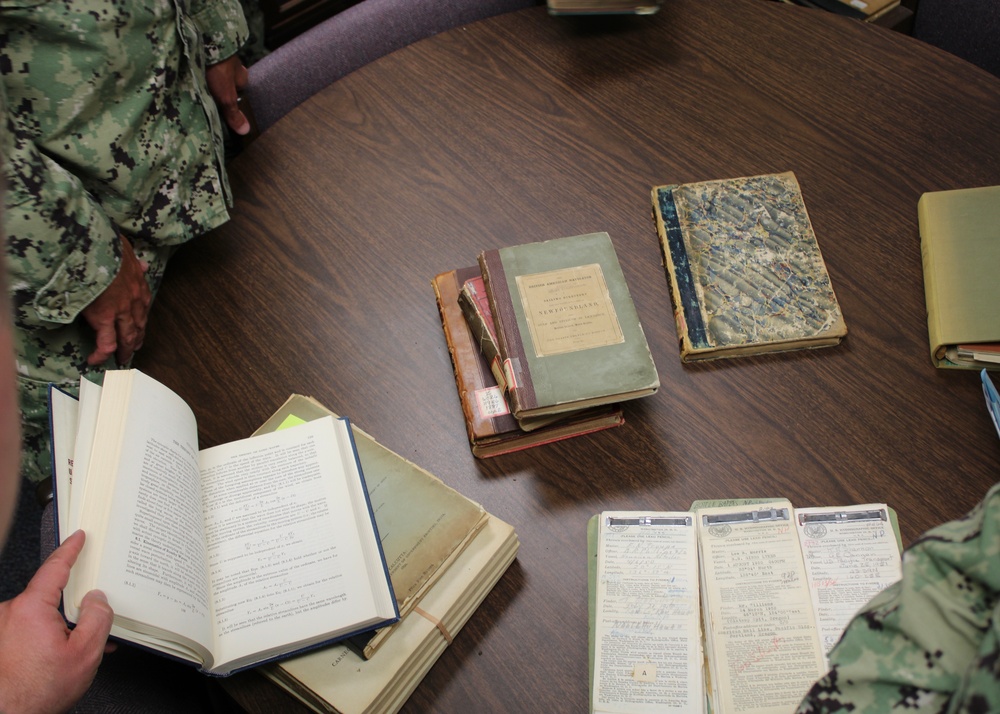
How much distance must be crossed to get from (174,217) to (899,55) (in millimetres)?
1201

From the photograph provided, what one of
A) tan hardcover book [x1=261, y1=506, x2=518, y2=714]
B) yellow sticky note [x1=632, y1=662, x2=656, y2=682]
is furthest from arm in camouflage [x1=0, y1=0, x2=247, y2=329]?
yellow sticky note [x1=632, y1=662, x2=656, y2=682]

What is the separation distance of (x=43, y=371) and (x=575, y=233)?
0.78 meters

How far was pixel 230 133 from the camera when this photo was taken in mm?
1598

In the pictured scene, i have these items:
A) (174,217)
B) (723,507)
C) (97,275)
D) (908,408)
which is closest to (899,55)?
(908,408)

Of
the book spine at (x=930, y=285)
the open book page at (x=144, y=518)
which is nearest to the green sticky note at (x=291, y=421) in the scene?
the open book page at (x=144, y=518)

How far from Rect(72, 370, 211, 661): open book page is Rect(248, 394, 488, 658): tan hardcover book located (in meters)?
0.13

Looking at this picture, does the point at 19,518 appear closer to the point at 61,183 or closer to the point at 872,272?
the point at 61,183

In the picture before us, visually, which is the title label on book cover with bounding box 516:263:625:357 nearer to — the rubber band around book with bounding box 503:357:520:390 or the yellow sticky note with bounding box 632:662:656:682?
the rubber band around book with bounding box 503:357:520:390

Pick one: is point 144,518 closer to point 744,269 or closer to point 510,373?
point 510,373

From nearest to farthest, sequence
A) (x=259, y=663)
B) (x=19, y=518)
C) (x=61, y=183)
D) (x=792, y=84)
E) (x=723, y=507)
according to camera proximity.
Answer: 1. (x=259, y=663)
2. (x=723, y=507)
3. (x=61, y=183)
4. (x=792, y=84)
5. (x=19, y=518)

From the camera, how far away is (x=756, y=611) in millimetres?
829

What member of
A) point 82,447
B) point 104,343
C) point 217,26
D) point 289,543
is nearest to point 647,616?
point 289,543

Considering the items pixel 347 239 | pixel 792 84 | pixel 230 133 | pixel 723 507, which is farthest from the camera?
pixel 230 133

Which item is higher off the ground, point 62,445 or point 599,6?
point 599,6
